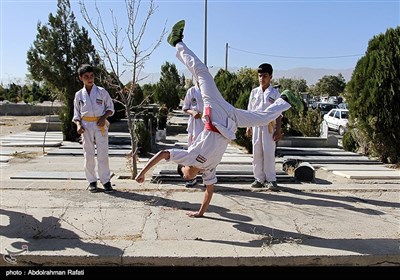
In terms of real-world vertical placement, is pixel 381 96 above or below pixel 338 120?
above

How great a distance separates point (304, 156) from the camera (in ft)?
37.4

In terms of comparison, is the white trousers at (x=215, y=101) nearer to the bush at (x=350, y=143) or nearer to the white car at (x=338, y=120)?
the bush at (x=350, y=143)

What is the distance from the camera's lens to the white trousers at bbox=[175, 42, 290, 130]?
452 centimetres

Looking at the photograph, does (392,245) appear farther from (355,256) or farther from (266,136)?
(266,136)

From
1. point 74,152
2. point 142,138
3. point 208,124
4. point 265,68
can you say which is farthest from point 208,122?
point 74,152

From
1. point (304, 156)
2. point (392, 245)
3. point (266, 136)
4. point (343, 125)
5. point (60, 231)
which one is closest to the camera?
point (392, 245)

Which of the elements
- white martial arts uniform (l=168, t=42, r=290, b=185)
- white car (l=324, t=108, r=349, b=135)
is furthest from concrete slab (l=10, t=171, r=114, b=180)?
white car (l=324, t=108, r=349, b=135)

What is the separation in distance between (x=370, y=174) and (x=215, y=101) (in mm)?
5416

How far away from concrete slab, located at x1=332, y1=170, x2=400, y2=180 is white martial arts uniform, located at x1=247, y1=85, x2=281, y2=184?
104 inches

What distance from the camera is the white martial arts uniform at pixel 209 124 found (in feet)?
14.5

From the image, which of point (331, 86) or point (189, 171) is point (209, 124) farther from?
point (331, 86)

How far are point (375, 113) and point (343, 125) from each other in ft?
39.2

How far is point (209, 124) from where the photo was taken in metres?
4.44
